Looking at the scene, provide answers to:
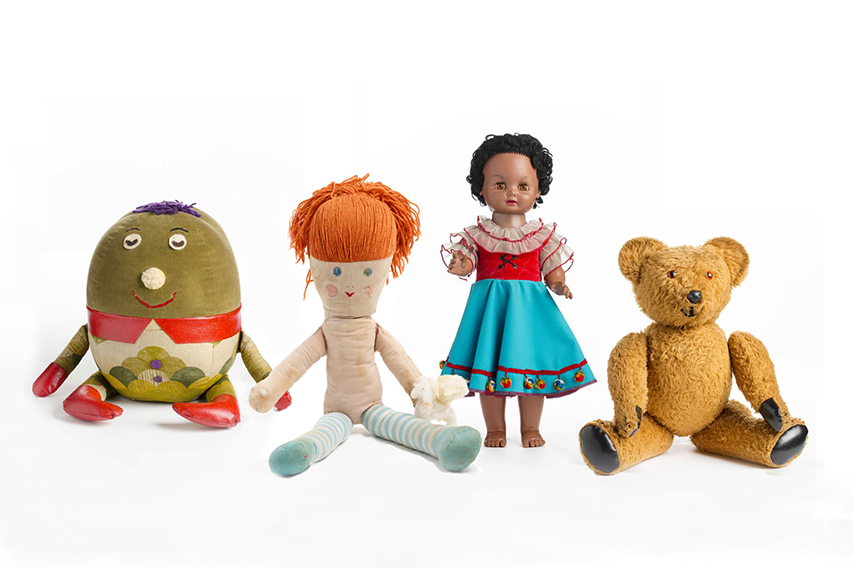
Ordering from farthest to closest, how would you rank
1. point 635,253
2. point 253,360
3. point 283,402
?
1. point 253,360
2. point 283,402
3. point 635,253

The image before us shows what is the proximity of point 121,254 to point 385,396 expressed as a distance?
1.28 metres

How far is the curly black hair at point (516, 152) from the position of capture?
10.7 ft

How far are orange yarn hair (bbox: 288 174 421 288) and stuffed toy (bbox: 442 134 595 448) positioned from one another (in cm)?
22

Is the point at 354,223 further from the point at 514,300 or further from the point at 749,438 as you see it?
the point at 749,438

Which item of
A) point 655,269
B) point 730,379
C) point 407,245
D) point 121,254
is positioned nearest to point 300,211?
point 407,245

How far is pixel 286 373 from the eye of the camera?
3184 mm

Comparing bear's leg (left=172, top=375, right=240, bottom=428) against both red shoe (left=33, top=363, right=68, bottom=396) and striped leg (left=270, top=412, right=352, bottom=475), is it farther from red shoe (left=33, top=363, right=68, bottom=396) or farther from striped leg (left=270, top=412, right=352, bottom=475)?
red shoe (left=33, top=363, right=68, bottom=396)

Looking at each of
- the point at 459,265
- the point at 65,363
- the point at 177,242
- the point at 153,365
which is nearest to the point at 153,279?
the point at 177,242

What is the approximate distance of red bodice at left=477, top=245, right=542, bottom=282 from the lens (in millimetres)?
3238

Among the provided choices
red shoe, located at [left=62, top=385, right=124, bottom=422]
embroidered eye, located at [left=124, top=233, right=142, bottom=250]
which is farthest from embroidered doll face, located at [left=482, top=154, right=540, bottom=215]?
red shoe, located at [left=62, top=385, right=124, bottom=422]

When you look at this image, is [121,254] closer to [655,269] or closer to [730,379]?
[655,269]

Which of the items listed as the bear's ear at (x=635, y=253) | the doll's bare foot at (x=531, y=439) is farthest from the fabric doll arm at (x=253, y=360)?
the bear's ear at (x=635, y=253)

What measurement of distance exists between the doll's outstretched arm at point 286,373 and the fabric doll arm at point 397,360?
222 millimetres

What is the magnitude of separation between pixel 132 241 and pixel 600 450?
2102mm
